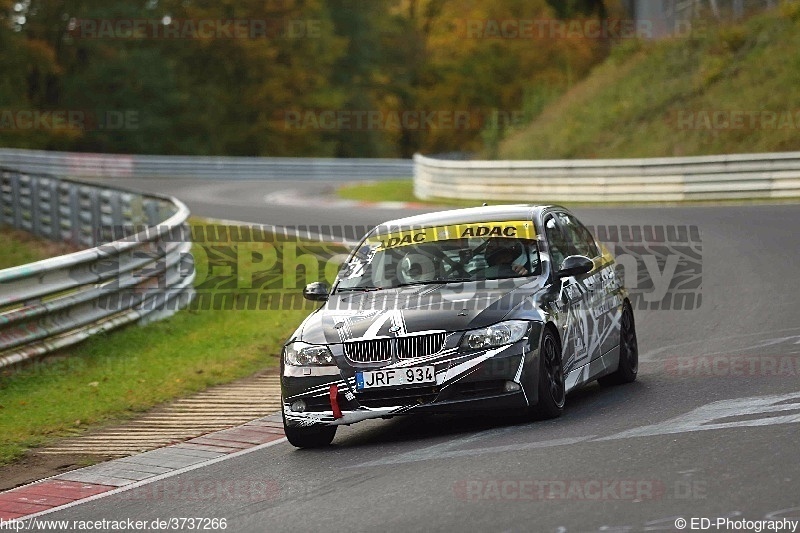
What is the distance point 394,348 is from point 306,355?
0.68m

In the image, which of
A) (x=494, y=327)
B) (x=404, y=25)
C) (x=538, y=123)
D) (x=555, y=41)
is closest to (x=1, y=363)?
(x=494, y=327)

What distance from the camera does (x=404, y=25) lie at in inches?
3738

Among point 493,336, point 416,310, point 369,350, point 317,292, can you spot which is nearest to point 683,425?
point 493,336

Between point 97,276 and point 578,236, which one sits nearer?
point 578,236

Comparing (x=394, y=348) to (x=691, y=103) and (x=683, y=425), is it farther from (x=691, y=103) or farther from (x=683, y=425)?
(x=691, y=103)

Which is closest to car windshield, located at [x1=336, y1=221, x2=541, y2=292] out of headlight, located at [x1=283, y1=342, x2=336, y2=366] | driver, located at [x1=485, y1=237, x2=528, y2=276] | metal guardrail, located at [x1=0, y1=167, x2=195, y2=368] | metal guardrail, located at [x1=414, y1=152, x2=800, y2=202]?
driver, located at [x1=485, y1=237, x2=528, y2=276]

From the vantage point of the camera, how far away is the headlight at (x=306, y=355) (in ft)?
30.2

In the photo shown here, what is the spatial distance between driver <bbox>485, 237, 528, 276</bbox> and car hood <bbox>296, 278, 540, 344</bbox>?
0.25 metres

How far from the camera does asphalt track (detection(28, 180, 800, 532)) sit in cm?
663

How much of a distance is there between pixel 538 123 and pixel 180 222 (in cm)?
2686

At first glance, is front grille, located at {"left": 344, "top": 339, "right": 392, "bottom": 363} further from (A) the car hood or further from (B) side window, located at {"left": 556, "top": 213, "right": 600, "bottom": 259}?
(B) side window, located at {"left": 556, "top": 213, "right": 600, "bottom": 259}

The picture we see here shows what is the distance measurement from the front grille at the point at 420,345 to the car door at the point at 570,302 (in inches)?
44.7

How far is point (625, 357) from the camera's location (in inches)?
434

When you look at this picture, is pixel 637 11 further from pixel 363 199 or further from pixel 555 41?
pixel 555 41
